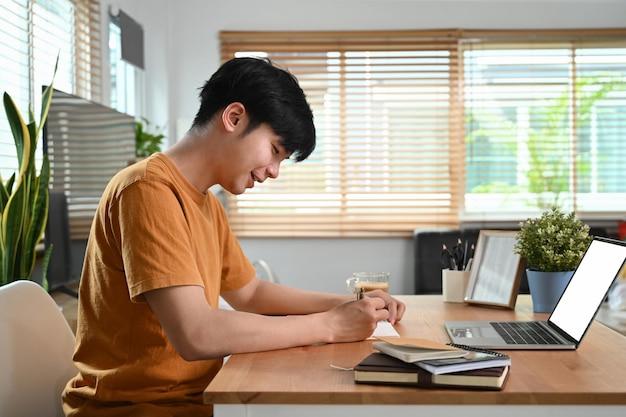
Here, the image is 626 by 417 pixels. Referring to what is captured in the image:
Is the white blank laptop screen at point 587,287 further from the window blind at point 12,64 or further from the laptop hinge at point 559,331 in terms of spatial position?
the window blind at point 12,64

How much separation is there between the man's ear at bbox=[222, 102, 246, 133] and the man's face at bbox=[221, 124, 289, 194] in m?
0.02

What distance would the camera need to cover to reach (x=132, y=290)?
4.79 ft

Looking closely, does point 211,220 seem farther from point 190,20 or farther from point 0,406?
point 190,20

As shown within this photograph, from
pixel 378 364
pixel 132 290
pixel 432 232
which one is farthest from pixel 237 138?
pixel 432 232

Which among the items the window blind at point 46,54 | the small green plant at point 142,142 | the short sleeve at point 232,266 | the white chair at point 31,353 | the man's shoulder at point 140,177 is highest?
the window blind at point 46,54

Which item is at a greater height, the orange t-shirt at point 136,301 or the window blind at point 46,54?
the window blind at point 46,54

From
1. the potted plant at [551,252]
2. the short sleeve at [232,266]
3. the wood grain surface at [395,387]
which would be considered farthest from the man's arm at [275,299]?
the potted plant at [551,252]

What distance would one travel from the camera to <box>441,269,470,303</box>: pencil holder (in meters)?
2.28

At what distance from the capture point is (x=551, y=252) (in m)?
2.01

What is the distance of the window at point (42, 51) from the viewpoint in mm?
3156

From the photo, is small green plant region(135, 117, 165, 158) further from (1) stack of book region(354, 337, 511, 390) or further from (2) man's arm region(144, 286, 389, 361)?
(1) stack of book region(354, 337, 511, 390)

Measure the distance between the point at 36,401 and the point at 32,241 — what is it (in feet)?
4.07

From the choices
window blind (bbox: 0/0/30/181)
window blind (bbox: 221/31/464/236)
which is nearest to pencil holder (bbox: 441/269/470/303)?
window blind (bbox: 0/0/30/181)

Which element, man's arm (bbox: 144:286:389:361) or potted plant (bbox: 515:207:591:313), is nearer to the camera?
man's arm (bbox: 144:286:389:361)
